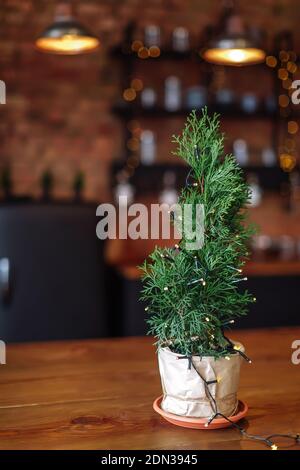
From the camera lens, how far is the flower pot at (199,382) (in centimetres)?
104

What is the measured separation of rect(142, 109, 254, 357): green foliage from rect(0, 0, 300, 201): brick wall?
127 inches

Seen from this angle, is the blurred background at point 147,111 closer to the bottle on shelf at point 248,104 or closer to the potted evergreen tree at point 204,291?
the bottle on shelf at point 248,104

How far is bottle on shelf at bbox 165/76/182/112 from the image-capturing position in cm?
421

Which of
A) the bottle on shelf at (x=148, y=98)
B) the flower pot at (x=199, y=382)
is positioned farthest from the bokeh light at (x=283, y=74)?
the flower pot at (x=199, y=382)

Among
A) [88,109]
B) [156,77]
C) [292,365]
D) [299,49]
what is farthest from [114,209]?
[292,365]

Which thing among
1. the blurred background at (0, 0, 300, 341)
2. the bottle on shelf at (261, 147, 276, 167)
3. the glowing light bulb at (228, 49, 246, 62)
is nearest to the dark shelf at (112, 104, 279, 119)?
the blurred background at (0, 0, 300, 341)

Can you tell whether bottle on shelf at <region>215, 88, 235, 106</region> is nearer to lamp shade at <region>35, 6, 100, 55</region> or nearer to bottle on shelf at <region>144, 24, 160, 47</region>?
bottle on shelf at <region>144, 24, 160, 47</region>

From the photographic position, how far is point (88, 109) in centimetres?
426

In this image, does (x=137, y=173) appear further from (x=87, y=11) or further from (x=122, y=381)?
(x=122, y=381)

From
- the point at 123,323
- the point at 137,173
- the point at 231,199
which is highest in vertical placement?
the point at 137,173

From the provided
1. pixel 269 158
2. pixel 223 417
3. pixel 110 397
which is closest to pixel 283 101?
pixel 269 158

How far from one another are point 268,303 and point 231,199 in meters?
2.81

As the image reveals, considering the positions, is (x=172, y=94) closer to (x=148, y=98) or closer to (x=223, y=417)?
(x=148, y=98)

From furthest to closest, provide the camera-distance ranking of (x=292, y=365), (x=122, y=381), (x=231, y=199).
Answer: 1. (x=292, y=365)
2. (x=122, y=381)
3. (x=231, y=199)
